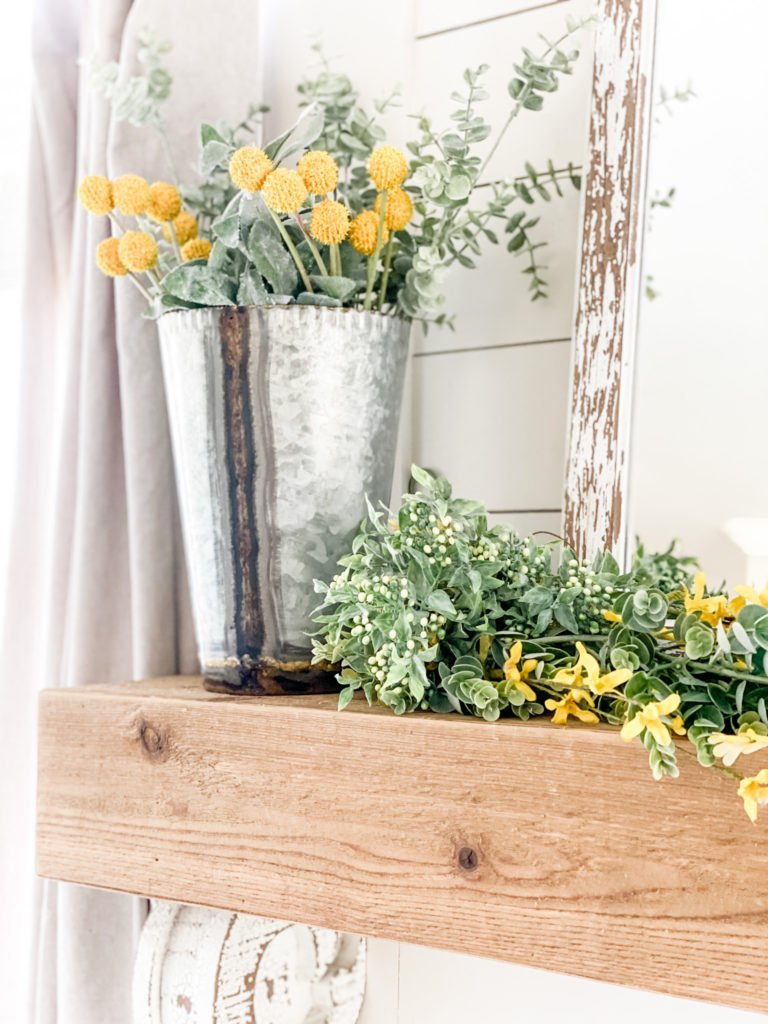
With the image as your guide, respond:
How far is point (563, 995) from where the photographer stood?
85cm

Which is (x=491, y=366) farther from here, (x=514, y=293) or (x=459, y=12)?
(x=459, y=12)

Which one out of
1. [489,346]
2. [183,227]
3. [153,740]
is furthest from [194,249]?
[153,740]

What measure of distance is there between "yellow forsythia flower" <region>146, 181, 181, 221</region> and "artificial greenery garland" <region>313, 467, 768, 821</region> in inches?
13.1

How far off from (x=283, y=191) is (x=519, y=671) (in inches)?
14.6

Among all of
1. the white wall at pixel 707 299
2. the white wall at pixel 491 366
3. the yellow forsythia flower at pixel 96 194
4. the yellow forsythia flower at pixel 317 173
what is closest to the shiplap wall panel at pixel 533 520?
the white wall at pixel 491 366

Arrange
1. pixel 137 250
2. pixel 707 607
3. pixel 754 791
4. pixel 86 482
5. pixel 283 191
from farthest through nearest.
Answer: pixel 86 482 < pixel 137 250 < pixel 283 191 < pixel 707 607 < pixel 754 791

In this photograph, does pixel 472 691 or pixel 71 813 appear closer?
pixel 472 691

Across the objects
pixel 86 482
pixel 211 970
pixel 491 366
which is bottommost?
pixel 211 970

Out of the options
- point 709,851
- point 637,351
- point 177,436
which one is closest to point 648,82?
point 637,351

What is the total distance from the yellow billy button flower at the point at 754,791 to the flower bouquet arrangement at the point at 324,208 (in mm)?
449

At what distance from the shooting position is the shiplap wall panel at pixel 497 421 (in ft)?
2.91

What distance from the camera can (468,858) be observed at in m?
Result: 0.60

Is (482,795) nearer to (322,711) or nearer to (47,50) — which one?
(322,711)

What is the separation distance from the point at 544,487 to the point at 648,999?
0.43 meters
